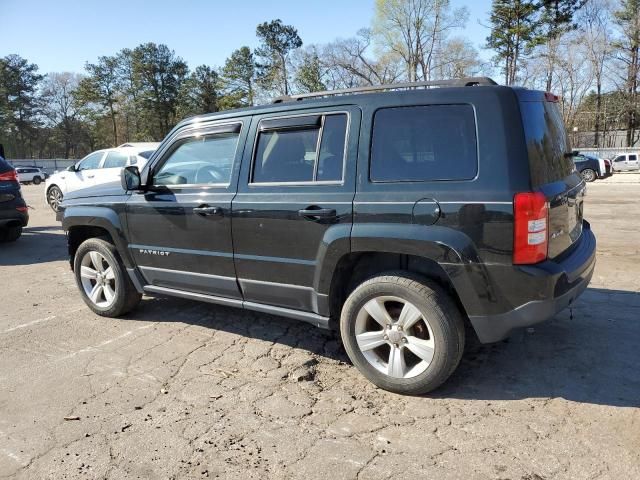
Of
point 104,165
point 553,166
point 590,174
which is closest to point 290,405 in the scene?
point 553,166

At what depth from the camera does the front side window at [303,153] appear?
3.52 meters

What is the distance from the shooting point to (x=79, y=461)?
9.05 feet

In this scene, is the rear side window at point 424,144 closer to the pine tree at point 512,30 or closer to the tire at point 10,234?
the tire at point 10,234

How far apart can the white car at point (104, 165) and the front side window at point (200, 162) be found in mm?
8497

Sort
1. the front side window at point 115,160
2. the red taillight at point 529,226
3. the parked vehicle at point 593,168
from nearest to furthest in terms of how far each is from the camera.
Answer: the red taillight at point 529,226 → the front side window at point 115,160 → the parked vehicle at point 593,168

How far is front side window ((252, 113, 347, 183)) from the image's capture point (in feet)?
11.5

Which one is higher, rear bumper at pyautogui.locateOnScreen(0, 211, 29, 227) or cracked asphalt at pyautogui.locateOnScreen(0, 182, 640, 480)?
rear bumper at pyautogui.locateOnScreen(0, 211, 29, 227)

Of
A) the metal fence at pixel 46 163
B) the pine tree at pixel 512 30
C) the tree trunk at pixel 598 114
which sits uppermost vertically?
the pine tree at pixel 512 30

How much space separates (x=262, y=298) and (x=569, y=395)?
88.4 inches

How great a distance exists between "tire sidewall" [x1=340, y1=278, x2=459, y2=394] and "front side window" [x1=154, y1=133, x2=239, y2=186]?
1.49 meters

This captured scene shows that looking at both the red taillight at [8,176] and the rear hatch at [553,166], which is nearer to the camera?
the rear hatch at [553,166]

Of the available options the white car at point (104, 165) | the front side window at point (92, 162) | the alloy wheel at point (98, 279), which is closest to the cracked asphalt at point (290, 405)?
the alloy wheel at point (98, 279)

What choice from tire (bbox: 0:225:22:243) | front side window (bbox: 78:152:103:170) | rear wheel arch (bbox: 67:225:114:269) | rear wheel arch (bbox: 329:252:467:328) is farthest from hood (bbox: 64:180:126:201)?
Answer: front side window (bbox: 78:152:103:170)

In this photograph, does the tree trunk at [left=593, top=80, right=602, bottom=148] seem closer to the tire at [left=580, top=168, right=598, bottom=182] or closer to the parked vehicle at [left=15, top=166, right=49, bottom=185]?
the tire at [left=580, top=168, right=598, bottom=182]
